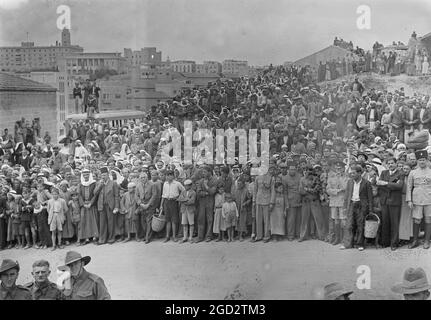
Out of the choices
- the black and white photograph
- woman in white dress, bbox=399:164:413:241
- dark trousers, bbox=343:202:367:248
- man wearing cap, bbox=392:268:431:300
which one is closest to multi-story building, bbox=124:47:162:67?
the black and white photograph

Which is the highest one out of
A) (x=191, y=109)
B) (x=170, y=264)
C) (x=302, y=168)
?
(x=191, y=109)

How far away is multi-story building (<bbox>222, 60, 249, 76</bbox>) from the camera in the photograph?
6.65m

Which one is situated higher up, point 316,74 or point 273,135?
point 316,74

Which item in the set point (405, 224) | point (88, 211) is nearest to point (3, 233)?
point (88, 211)

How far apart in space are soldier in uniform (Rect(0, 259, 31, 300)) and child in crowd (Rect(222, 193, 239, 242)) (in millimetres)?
1980

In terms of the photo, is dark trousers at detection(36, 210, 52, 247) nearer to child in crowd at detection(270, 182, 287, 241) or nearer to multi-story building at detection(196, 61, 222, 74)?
multi-story building at detection(196, 61, 222, 74)

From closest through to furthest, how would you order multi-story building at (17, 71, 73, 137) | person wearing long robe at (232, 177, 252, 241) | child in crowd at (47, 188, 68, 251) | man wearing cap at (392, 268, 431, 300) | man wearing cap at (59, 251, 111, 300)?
1. man wearing cap at (392, 268, 431, 300)
2. man wearing cap at (59, 251, 111, 300)
3. person wearing long robe at (232, 177, 252, 241)
4. child in crowd at (47, 188, 68, 251)
5. multi-story building at (17, 71, 73, 137)

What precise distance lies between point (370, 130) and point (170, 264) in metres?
2.40

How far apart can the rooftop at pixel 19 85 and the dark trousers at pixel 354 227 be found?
334 cm

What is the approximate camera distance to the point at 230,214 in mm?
6438

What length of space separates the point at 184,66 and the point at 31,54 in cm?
160
